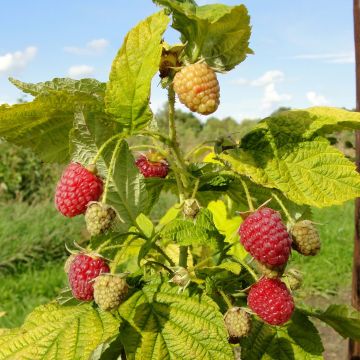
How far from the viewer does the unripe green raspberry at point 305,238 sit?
1.24 m

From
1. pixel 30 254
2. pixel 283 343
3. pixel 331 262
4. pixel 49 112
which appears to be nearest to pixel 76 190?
pixel 49 112

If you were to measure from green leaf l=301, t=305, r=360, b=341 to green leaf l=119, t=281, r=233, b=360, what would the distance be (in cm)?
44

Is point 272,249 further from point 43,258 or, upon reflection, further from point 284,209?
point 43,258

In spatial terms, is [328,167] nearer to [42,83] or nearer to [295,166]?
[295,166]

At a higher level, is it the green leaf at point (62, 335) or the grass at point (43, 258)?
the green leaf at point (62, 335)

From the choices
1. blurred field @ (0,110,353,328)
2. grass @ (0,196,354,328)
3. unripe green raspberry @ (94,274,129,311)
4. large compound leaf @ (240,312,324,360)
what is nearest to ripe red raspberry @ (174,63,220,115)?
unripe green raspberry @ (94,274,129,311)

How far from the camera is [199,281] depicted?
1.26m

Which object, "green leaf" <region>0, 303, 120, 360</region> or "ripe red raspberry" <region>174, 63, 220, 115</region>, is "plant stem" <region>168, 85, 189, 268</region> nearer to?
"ripe red raspberry" <region>174, 63, 220, 115</region>

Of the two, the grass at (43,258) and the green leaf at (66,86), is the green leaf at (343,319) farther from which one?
the grass at (43,258)

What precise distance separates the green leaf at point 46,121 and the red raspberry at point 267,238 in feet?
1.26

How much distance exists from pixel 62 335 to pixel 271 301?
0.42 metres

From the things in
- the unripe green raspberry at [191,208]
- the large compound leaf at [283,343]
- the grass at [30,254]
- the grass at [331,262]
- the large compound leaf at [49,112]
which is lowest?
the grass at [331,262]

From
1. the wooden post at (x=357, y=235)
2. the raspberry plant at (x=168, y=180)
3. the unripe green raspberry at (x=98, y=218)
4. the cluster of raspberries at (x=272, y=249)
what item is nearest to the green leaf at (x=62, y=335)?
the raspberry plant at (x=168, y=180)

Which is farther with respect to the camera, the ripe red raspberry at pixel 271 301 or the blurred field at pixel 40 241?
the blurred field at pixel 40 241
